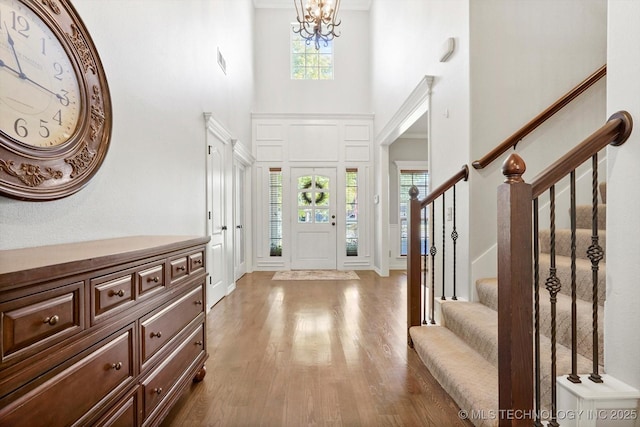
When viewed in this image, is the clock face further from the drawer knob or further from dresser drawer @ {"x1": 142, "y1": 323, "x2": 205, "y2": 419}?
dresser drawer @ {"x1": 142, "y1": 323, "x2": 205, "y2": 419}

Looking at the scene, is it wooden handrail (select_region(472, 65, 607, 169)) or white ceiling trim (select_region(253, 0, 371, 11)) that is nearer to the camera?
wooden handrail (select_region(472, 65, 607, 169))

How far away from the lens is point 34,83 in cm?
137

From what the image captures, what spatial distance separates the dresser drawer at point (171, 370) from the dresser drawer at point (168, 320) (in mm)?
94

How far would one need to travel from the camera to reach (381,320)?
3367 millimetres

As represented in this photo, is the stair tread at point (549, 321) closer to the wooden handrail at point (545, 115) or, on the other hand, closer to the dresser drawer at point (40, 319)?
the wooden handrail at point (545, 115)

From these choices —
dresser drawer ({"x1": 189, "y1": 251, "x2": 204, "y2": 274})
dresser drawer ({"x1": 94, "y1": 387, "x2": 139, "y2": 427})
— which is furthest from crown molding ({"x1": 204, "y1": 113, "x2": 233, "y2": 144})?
dresser drawer ({"x1": 94, "y1": 387, "x2": 139, "y2": 427})

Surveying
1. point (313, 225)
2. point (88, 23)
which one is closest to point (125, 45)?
point (88, 23)

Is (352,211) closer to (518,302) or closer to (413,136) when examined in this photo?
(413,136)

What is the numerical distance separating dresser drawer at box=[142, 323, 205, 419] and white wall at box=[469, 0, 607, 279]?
203 cm

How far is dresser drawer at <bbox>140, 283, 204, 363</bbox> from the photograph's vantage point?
1403mm

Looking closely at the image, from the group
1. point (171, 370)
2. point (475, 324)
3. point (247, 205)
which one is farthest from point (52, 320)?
point (247, 205)

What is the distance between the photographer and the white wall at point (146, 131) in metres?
1.59

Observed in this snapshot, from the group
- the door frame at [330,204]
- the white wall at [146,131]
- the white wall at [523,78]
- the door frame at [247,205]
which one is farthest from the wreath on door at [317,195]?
the white wall at [523,78]

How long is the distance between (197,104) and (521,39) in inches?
116
